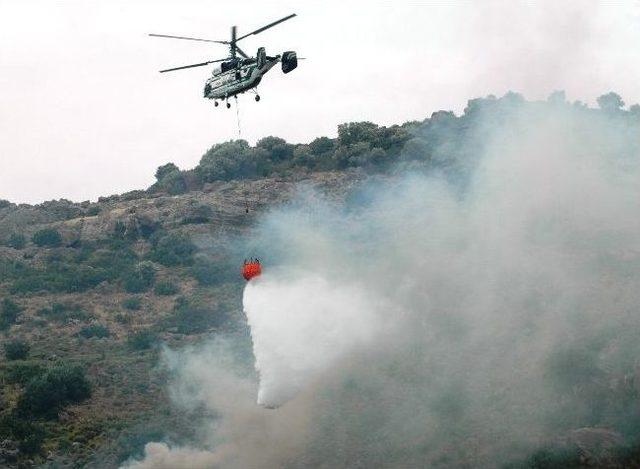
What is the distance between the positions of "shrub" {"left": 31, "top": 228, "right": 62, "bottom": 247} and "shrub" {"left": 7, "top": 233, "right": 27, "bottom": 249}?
114cm

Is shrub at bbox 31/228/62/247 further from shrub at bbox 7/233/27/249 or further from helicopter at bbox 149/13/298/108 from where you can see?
helicopter at bbox 149/13/298/108

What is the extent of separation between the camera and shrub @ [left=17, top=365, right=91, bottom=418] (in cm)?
5981

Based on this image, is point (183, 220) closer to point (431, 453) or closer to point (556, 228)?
point (556, 228)

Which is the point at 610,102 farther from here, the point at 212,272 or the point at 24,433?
the point at 24,433

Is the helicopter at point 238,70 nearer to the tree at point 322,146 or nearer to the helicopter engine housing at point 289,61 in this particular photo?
the helicopter engine housing at point 289,61

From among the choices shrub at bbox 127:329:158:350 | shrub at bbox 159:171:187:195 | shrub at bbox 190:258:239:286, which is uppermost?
shrub at bbox 159:171:187:195

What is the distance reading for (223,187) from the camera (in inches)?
4200

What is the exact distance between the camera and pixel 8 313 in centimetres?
7881

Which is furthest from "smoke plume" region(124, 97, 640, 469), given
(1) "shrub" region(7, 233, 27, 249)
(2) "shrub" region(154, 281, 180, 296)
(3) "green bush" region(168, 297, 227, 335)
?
(1) "shrub" region(7, 233, 27, 249)

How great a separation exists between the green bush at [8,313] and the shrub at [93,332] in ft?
21.4

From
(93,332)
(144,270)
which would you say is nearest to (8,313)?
(93,332)

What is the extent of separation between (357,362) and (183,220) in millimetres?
40758

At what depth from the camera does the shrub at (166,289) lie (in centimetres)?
8526

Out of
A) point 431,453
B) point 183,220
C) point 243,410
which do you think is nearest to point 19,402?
point 243,410
